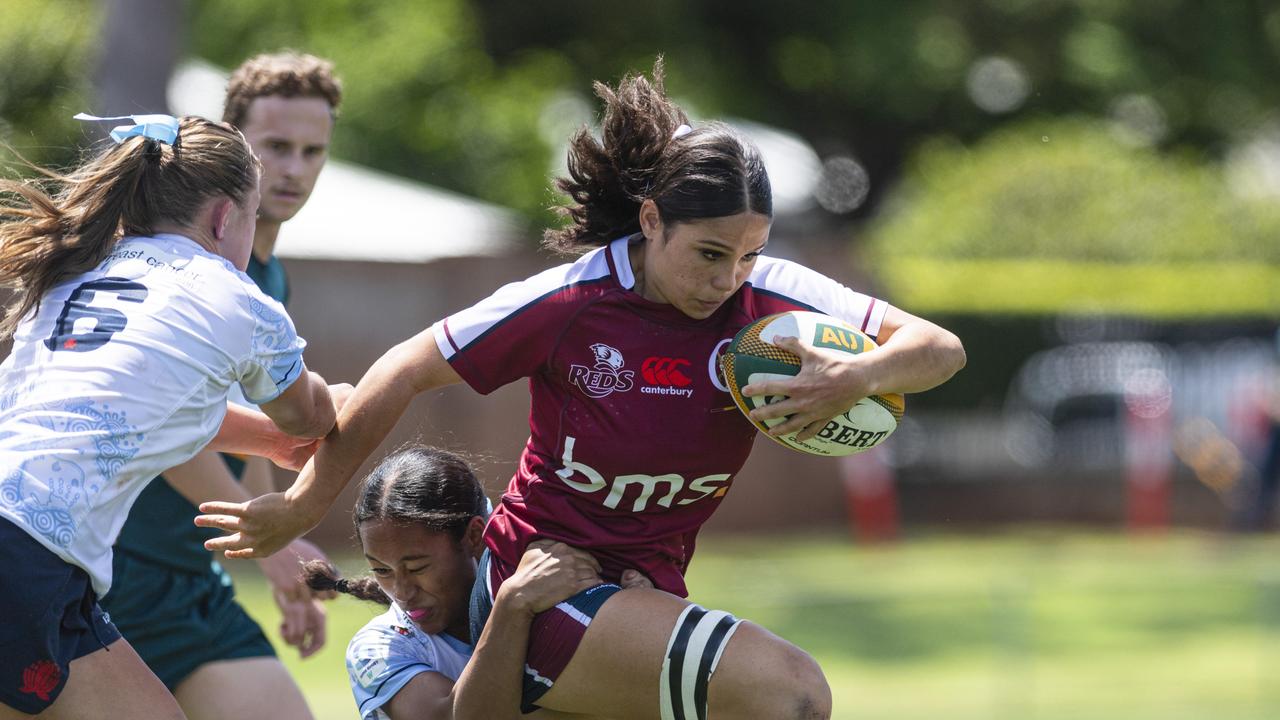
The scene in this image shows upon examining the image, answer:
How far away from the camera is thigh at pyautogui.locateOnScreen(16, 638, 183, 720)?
3.42 meters

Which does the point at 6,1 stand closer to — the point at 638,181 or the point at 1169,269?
the point at 1169,269

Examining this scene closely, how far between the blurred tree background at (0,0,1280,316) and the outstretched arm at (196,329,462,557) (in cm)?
1600

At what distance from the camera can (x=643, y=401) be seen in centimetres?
398

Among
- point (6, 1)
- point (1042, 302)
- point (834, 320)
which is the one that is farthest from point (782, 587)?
point (6, 1)

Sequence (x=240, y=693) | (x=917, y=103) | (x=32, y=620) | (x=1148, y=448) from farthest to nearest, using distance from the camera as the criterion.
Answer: (x=917, y=103)
(x=1148, y=448)
(x=240, y=693)
(x=32, y=620)

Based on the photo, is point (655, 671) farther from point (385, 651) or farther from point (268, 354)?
point (268, 354)

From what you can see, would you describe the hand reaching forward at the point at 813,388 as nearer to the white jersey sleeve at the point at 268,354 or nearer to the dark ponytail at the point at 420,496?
the dark ponytail at the point at 420,496

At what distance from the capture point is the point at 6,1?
2139 cm

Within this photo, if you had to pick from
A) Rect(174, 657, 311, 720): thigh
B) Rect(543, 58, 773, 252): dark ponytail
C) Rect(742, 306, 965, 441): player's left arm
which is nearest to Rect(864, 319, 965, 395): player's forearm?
Rect(742, 306, 965, 441): player's left arm

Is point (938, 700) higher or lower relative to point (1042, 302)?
lower

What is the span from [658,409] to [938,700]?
721 cm

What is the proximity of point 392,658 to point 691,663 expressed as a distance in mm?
930

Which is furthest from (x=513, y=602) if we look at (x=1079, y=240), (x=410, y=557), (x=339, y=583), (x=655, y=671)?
(x=1079, y=240)

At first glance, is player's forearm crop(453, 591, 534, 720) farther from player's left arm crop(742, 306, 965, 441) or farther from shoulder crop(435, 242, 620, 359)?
player's left arm crop(742, 306, 965, 441)
